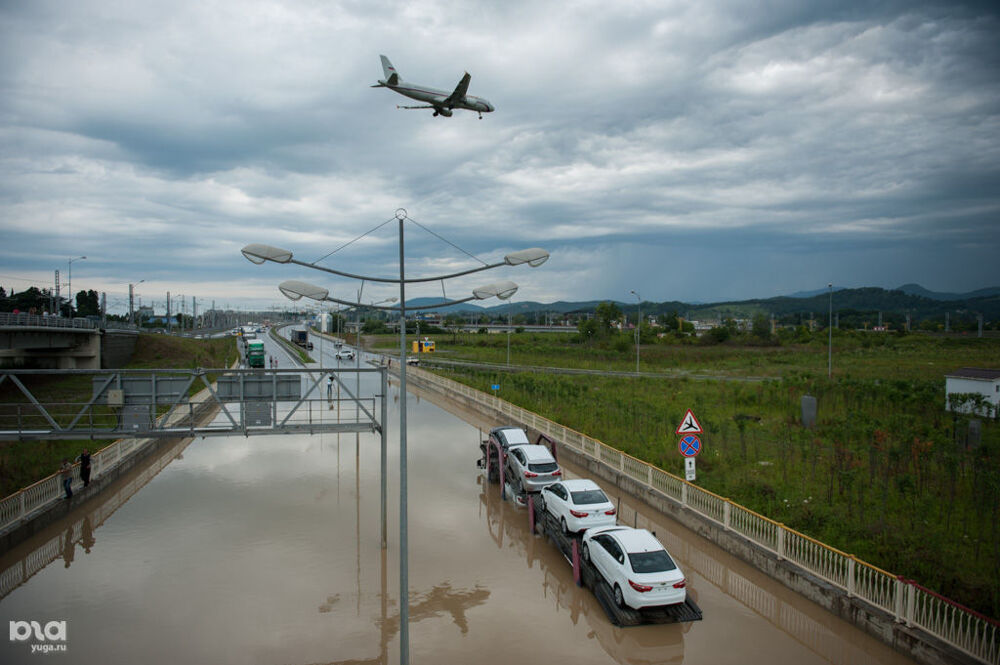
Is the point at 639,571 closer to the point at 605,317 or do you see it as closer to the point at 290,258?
the point at 290,258

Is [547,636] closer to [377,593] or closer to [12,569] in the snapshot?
[377,593]

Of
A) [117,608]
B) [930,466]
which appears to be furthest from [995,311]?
[117,608]

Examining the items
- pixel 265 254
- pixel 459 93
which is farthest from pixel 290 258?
pixel 459 93

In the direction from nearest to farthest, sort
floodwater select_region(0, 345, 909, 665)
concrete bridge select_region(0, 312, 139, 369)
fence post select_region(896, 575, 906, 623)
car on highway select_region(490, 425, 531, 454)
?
fence post select_region(896, 575, 906, 623) < floodwater select_region(0, 345, 909, 665) < car on highway select_region(490, 425, 531, 454) < concrete bridge select_region(0, 312, 139, 369)

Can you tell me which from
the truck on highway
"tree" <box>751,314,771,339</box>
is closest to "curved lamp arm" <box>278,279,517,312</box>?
the truck on highway

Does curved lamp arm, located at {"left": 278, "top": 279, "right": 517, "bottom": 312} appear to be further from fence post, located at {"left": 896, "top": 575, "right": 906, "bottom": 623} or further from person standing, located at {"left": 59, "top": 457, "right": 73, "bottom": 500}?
person standing, located at {"left": 59, "top": 457, "right": 73, "bottom": 500}
